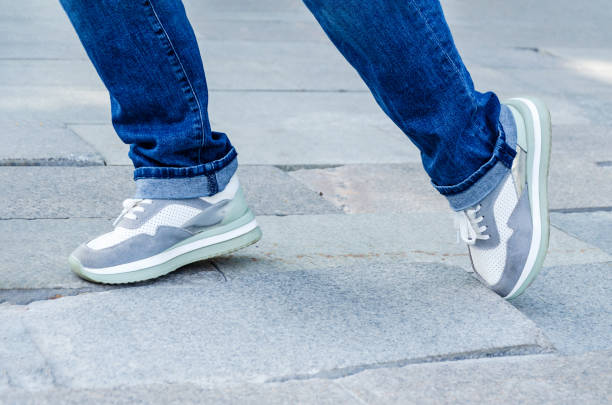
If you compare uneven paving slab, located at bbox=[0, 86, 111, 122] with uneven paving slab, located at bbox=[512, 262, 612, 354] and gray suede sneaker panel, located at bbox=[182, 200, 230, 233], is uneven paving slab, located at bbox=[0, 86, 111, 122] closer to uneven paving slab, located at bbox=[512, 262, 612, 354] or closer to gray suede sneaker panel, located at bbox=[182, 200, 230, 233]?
gray suede sneaker panel, located at bbox=[182, 200, 230, 233]

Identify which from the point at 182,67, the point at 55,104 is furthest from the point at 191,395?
the point at 55,104

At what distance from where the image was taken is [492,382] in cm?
113

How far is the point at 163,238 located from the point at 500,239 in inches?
23.9

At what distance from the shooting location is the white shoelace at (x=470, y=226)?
138cm

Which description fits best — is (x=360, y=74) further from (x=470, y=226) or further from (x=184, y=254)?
(x=184, y=254)

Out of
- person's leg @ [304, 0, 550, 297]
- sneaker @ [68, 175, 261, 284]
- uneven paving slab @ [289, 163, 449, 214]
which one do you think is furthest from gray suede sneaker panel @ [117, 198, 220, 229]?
uneven paving slab @ [289, 163, 449, 214]

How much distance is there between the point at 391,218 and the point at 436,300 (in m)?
0.53

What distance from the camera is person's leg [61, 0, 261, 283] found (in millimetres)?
1325

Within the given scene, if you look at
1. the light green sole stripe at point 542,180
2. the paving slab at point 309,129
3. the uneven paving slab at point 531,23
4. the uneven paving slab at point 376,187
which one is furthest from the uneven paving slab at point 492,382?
the uneven paving slab at point 531,23

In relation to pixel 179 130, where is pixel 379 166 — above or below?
below

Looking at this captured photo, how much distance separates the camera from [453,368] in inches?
46.3

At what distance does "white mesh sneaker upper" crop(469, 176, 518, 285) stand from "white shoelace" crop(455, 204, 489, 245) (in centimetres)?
3

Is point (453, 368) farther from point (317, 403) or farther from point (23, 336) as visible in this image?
point (23, 336)

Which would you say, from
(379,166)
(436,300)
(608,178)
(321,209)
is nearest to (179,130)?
(436,300)
